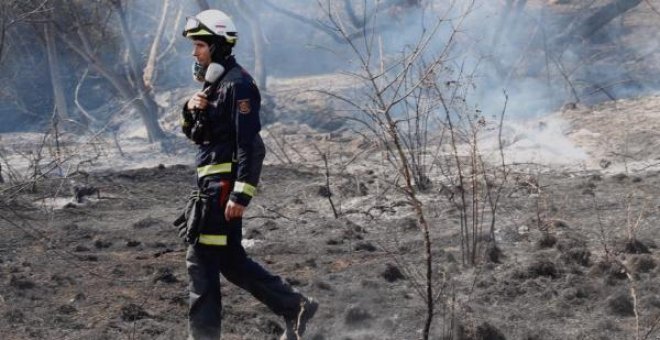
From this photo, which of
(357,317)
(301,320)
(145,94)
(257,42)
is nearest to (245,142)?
(301,320)

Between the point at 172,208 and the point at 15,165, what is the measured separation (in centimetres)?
771

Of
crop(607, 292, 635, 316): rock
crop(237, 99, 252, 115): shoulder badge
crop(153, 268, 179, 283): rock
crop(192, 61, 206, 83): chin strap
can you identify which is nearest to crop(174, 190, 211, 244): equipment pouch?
crop(237, 99, 252, 115): shoulder badge

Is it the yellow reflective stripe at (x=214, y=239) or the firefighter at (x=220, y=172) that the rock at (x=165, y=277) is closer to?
the firefighter at (x=220, y=172)

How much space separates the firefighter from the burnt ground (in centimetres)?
51

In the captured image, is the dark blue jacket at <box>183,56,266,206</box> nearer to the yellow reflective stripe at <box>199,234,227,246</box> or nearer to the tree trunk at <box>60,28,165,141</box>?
the yellow reflective stripe at <box>199,234,227,246</box>

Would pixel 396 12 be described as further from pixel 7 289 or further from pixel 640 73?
pixel 7 289

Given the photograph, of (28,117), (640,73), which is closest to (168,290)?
(640,73)

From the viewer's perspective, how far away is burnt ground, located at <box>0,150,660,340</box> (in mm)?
5453

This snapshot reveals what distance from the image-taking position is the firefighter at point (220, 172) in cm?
466

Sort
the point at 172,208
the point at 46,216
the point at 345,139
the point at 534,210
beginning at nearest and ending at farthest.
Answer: the point at 534,210 → the point at 46,216 → the point at 172,208 → the point at 345,139

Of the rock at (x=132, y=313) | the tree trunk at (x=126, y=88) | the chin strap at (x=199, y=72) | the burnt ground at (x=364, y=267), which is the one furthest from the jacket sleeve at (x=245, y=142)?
the tree trunk at (x=126, y=88)

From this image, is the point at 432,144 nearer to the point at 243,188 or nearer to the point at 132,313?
the point at 132,313

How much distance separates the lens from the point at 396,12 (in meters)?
20.4

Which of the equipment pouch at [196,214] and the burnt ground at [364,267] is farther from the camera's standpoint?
the burnt ground at [364,267]
